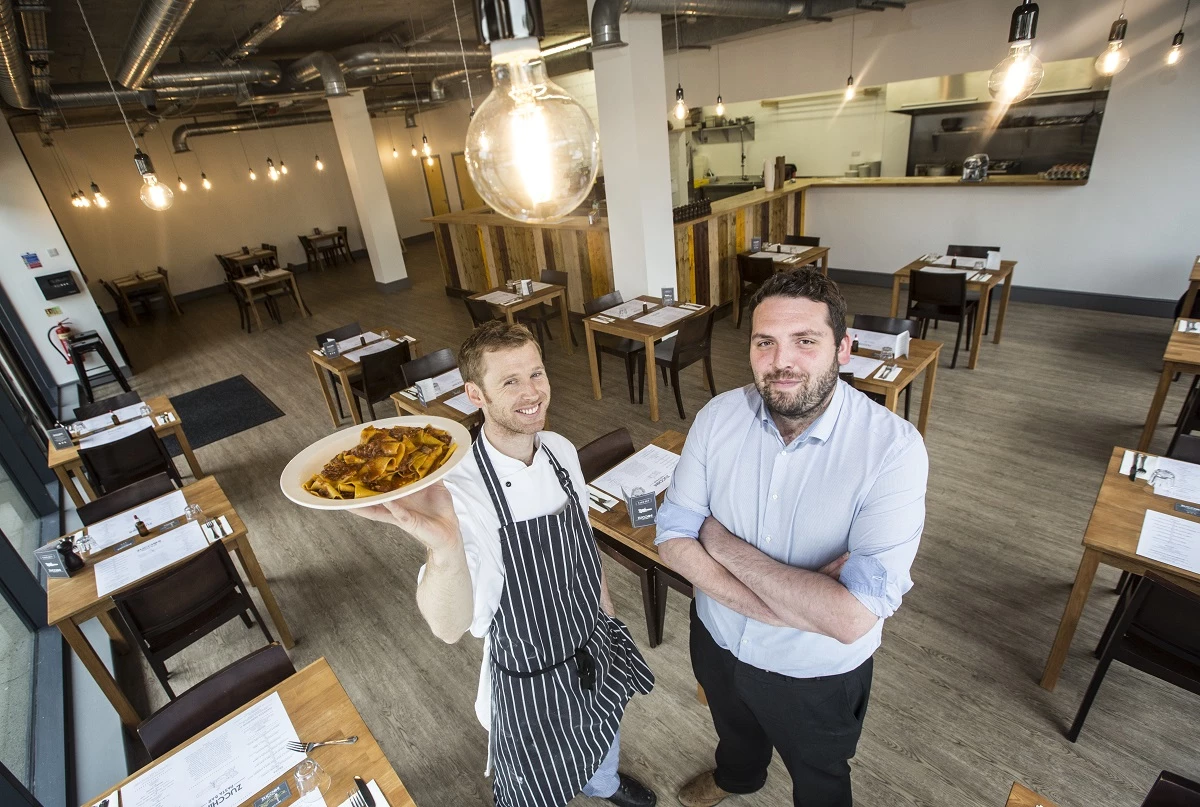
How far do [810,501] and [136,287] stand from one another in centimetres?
1268

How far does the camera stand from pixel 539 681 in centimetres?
174

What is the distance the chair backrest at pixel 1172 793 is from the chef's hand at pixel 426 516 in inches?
66.0

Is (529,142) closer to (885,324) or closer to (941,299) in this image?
(885,324)

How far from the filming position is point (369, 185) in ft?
32.0

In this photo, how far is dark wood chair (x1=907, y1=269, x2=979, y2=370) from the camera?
→ 5.20 metres

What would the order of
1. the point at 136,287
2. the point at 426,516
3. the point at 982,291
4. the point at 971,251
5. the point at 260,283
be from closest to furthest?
1. the point at 426,516
2. the point at 982,291
3. the point at 971,251
4. the point at 260,283
5. the point at 136,287

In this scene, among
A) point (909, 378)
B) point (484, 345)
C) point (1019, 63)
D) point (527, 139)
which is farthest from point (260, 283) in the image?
point (1019, 63)

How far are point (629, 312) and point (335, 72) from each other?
5.04 metres

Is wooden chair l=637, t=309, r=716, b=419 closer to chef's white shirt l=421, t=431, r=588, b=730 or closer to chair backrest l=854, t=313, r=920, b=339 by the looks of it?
chair backrest l=854, t=313, r=920, b=339

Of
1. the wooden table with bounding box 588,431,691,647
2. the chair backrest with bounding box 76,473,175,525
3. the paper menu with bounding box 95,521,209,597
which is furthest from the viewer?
the chair backrest with bounding box 76,473,175,525

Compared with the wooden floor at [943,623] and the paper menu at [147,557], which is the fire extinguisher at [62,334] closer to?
the wooden floor at [943,623]

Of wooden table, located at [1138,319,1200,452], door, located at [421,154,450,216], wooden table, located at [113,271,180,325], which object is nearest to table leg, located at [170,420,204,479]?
wooden table, located at [1138,319,1200,452]

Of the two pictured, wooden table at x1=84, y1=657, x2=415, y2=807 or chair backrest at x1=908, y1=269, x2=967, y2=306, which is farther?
chair backrest at x1=908, y1=269, x2=967, y2=306

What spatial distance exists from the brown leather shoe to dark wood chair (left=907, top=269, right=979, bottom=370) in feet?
15.4
